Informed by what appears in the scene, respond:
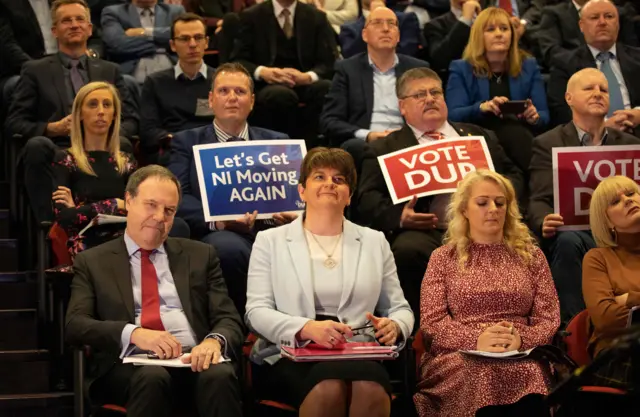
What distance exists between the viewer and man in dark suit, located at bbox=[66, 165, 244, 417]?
15.0 feet

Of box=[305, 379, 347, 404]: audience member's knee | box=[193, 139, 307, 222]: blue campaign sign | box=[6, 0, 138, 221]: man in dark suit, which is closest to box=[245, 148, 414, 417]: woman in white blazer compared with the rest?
box=[305, 379, 347, 404]: audience member's knee

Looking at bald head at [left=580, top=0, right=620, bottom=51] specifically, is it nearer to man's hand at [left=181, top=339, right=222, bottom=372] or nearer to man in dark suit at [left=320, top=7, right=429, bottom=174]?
man in dark suit at [left=320, top=7, right=429, bottom=174]

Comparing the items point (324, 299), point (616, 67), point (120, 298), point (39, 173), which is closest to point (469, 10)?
point (616, 67)

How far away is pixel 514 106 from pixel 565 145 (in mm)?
715

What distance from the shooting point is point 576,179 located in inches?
237

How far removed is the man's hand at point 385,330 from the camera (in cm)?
479

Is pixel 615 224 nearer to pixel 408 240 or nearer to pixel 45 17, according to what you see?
pixel 408 240

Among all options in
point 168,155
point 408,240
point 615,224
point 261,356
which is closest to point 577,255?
point 615,224

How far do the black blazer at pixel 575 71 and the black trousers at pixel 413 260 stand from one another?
210 centimetres

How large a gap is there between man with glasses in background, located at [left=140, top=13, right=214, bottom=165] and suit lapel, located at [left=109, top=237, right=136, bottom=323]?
252cm

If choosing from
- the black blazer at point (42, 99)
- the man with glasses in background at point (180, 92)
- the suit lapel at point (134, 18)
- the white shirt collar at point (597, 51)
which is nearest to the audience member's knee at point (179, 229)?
the black blazer at point (42, 99)

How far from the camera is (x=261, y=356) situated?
5000mm

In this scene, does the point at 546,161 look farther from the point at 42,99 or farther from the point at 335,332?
the point at 42,99

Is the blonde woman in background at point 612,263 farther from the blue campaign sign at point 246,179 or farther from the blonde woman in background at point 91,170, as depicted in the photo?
the blonde woman in background at point 91,170
